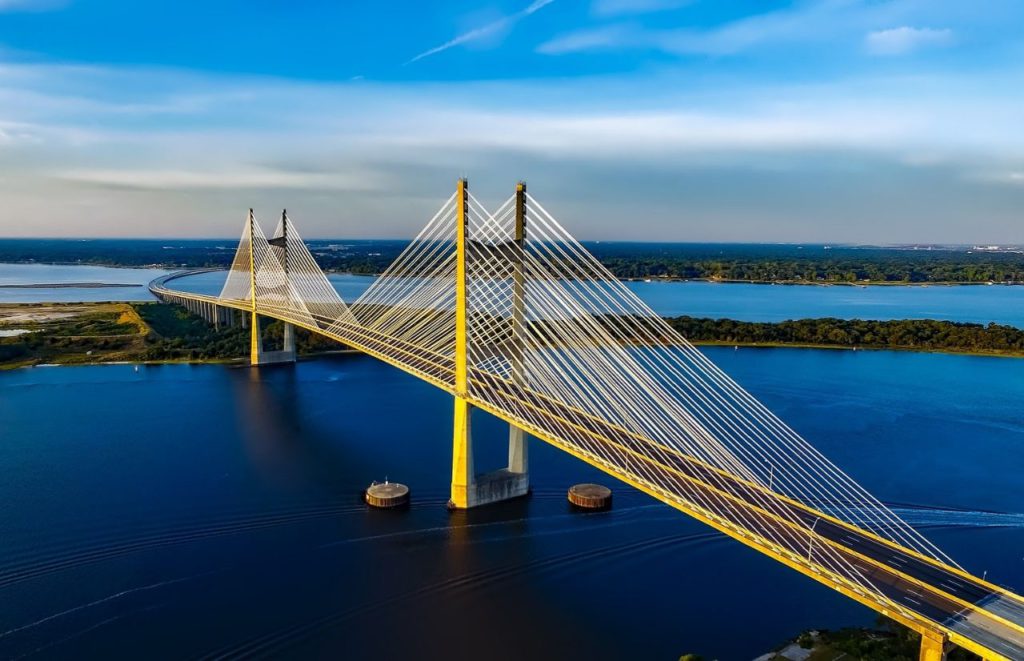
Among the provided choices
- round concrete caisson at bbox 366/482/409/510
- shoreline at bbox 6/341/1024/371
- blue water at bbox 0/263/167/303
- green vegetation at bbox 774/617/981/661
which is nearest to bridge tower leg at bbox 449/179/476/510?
round concrete caisson at bbox 366/482/409/510

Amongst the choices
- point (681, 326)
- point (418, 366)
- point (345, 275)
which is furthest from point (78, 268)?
point (418, 366)

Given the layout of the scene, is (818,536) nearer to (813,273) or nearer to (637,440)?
(637,440)

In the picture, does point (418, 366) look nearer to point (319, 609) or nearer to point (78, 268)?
point (319, 609)

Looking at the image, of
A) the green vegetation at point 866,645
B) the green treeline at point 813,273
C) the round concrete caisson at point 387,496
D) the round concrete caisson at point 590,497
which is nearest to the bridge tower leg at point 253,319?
the round concrete caisson at point 387,496

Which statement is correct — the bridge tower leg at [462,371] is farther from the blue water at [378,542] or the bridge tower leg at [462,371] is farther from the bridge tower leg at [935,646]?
the bridge tower leg at [935,646]

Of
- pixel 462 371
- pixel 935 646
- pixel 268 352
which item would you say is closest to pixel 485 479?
pixel 462 371

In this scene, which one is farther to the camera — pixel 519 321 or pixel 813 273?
pixel 813 273
